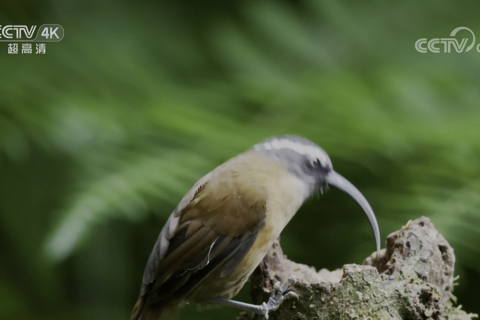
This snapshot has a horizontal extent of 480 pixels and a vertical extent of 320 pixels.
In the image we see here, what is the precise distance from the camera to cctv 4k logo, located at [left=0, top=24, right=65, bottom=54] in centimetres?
208

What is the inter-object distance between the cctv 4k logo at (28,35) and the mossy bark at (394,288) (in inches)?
56.7

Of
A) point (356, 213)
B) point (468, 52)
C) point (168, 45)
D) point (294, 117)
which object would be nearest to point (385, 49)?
point (468, 52)

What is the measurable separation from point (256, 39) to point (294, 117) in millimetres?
456

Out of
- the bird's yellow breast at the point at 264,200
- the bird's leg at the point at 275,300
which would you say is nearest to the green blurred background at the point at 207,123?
the bird's yellow breast at the point at 264,200

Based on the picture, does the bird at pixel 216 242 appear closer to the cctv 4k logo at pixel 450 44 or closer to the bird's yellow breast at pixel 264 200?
the bird's yellow breast at pixel 264 200

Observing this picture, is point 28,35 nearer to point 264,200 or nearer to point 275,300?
point 264,200

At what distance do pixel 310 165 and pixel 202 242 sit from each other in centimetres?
42

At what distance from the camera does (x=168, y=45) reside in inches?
93.1

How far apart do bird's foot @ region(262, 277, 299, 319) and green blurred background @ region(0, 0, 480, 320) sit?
690mm

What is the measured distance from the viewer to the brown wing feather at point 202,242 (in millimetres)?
1230

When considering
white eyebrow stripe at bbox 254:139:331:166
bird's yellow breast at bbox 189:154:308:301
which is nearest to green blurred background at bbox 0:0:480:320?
white eyebrow stripe at bbox 254:139:331:166

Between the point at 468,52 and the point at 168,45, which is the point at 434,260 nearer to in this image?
the point at 468,52

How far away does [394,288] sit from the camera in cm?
115

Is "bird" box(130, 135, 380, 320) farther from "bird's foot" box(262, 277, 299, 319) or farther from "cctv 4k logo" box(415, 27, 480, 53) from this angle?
"cctv 4k logo" box(415, 27, 480, 53)
